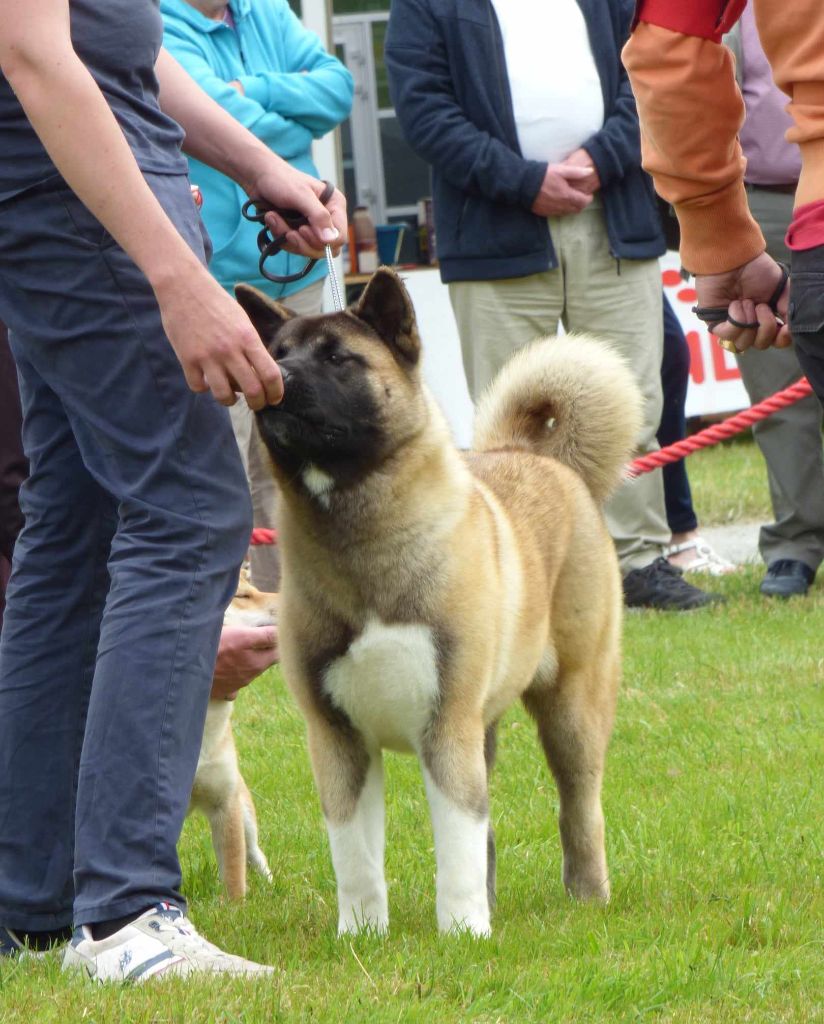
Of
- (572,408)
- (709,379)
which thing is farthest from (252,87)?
(709,379)

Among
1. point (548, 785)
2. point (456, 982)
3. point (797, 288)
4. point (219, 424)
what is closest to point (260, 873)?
point (548, 785)

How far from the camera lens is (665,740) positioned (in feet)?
15.2

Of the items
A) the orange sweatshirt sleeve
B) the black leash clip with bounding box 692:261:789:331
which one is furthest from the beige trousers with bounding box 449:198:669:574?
the orange sweatshirt sleeve

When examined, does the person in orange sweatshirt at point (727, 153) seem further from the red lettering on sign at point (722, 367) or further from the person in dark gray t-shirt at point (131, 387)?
the red lettering on sign at point (722, 367)

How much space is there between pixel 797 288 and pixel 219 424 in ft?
3.30

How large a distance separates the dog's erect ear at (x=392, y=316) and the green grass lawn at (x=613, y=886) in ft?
3.72

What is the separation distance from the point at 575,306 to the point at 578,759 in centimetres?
318

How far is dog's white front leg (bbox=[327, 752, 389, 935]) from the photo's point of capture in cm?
297

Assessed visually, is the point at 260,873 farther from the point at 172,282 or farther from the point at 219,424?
the point at 172,282

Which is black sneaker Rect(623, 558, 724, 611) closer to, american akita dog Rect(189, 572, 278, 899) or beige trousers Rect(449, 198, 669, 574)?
beige trousers Rect(449, 198, 669, 574)

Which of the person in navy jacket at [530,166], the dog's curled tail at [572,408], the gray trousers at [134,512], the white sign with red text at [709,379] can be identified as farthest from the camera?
the white sign with red text at [709,379]

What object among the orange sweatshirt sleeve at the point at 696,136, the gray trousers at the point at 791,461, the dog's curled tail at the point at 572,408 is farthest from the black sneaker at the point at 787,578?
the orange sweatshirt sleeve at the point at 696,136

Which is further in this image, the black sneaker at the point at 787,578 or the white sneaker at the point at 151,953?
the black sneaker at the point at 787,578

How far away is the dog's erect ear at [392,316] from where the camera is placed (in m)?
3.02
